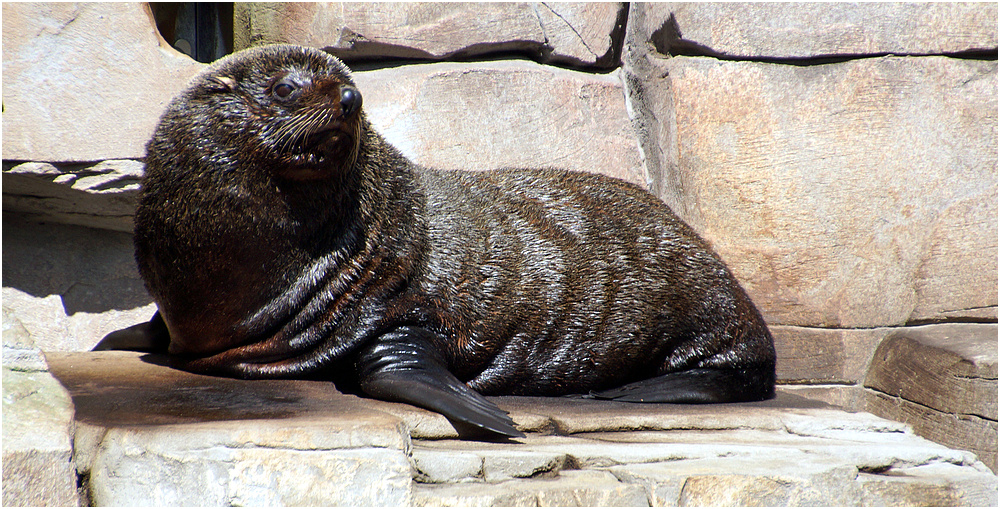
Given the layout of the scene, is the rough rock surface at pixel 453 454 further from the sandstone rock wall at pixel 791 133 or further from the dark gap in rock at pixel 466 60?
the dark gap in rock at pixel 466 60

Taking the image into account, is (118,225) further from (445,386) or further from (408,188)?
(445,386)

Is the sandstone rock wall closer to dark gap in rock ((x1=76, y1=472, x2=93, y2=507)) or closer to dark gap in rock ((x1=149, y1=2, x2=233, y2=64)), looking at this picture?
dark gap in rock ((x1=149, y1=2, x2=233, y2=64))

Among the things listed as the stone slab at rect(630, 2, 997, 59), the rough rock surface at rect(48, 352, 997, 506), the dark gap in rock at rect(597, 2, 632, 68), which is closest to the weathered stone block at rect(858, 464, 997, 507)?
the rough rock surface at rect(48, 352, 997, 506)

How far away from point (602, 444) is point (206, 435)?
1228 mm

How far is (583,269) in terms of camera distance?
3633 mm

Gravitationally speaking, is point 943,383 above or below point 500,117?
below

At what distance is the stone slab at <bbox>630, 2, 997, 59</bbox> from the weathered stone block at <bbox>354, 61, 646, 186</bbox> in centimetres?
67

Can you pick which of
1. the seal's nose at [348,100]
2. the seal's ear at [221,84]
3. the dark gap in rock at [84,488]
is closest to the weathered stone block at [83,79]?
the seal's ear at [221,84]

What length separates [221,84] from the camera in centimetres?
303

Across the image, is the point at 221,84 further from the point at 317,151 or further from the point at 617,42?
the point at 617,42

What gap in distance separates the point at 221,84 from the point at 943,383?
12.3 feet

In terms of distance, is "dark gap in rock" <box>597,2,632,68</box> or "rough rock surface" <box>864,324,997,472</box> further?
"dark gap in rock" <box>597,2,632,68</box>

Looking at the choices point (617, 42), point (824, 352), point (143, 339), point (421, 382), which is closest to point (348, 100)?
point (421, 382)

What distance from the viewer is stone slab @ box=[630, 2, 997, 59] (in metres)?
4.79
